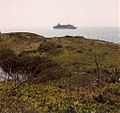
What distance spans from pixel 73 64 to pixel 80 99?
76.2ft

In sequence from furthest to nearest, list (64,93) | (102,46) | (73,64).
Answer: (102,46), (73,64), (64,93)

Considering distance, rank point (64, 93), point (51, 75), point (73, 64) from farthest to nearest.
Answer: point (73, 64), point (51, 75), point (64, 93)

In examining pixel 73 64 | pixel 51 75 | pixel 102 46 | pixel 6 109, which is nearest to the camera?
pixel 6 109

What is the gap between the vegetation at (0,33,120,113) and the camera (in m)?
18.8

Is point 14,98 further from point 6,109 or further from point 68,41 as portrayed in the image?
point 68,41

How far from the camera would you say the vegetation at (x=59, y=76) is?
739 inches

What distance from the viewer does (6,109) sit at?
17438 mm

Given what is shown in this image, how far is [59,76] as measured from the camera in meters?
34.7

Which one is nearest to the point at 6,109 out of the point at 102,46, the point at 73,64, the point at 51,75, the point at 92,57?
the point at 51,75

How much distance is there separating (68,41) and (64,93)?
36.3m

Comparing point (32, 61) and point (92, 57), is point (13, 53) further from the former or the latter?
point (92, 57)

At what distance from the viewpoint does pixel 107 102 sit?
1958 centimetres

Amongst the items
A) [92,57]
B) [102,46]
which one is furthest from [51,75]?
[102,46]

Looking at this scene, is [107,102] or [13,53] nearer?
[107,102]
